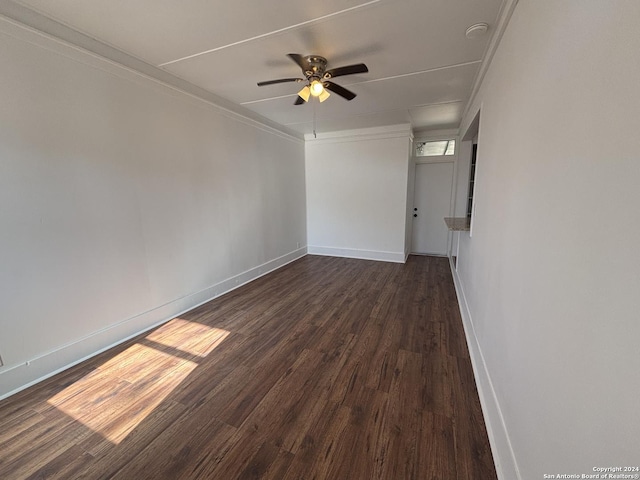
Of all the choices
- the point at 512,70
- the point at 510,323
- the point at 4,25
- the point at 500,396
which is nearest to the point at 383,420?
the point at 500,396

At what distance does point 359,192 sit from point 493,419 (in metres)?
4.36

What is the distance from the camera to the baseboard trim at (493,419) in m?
1.25

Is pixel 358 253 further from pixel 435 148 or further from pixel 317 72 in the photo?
pixel 317 72

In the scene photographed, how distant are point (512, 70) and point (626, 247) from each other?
159 centimetres

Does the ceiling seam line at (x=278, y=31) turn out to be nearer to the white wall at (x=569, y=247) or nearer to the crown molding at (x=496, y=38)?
the crown molding at (x=496, y=38)

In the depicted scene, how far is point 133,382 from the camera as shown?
199 centimetres

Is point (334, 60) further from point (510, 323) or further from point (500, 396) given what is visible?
point (500, 396)

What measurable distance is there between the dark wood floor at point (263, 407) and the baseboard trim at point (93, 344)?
3.8 inches

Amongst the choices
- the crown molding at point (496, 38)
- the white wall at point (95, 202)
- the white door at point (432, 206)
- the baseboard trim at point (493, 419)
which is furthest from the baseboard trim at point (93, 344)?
the white door at point (432, 206)

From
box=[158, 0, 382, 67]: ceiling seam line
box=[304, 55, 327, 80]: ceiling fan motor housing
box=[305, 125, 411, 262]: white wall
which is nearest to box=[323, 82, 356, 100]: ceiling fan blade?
box=[304, 55, 327, 80]: ceiling fan motor housing

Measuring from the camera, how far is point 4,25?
5.56ft

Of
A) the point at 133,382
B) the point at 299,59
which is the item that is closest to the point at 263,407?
the point at 133,382

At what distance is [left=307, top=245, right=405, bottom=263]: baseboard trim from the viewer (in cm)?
524

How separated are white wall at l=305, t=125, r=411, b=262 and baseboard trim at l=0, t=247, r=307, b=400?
2.81 meters
